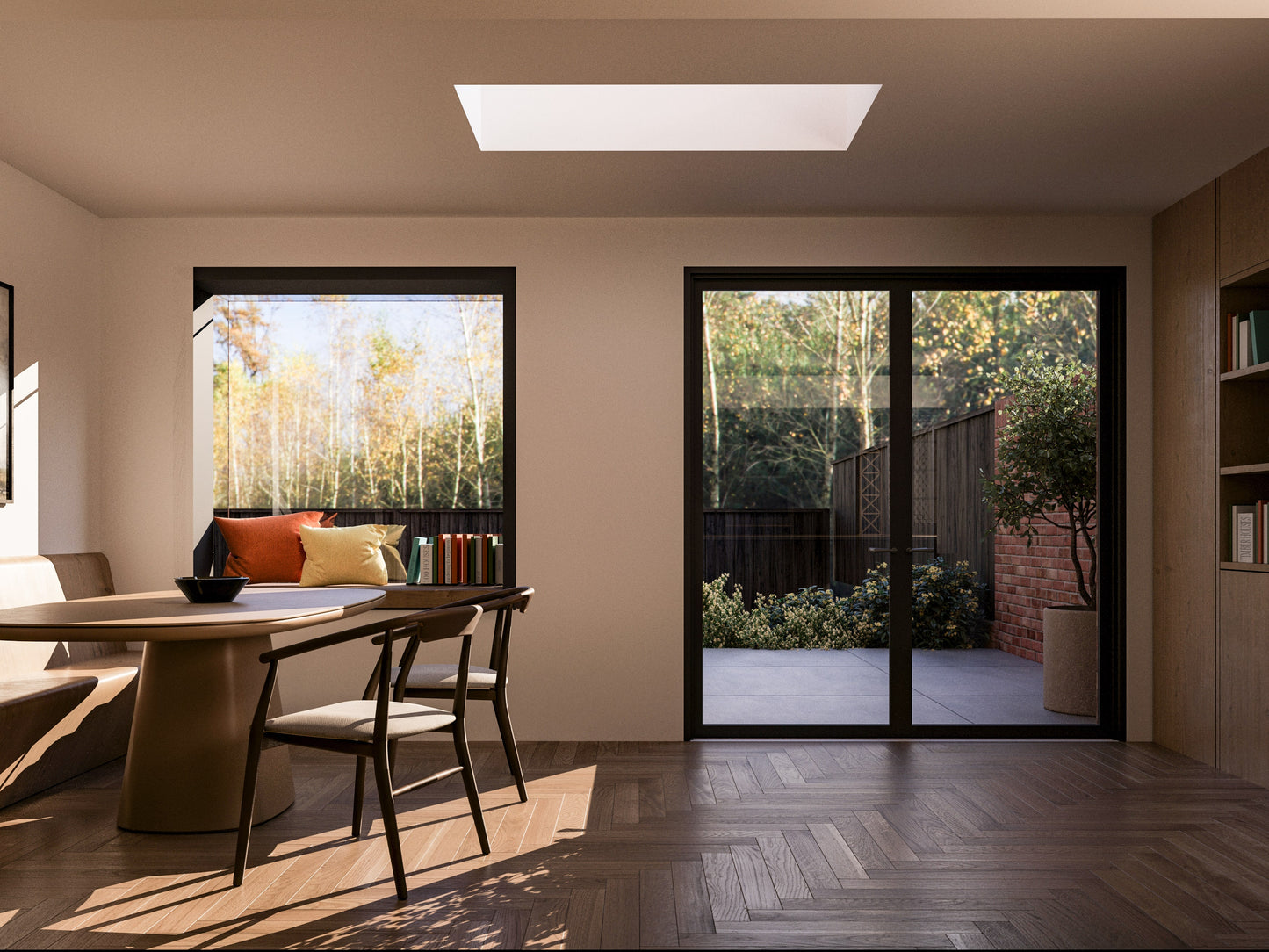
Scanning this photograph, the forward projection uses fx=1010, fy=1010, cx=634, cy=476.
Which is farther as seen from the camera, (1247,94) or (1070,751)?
(1070,751)

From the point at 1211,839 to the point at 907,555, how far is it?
2.05 metres

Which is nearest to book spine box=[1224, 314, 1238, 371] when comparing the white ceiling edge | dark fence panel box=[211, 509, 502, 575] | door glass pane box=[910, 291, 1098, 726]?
door glass pane box=[910, 291, 1098, 726]

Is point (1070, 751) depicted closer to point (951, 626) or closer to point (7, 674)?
point (951, 626)

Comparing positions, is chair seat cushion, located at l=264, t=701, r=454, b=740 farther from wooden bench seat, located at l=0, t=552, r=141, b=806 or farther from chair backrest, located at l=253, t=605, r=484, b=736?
wooden bench seat, located at l=0, t=552, r=141, b=806

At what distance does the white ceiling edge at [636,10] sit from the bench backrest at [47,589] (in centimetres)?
244

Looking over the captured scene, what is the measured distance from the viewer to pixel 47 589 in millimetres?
4551

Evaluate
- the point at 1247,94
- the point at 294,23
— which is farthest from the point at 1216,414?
the point at 294,23

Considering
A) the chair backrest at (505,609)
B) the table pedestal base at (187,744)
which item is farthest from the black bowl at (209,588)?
the chair backrest at (505,609)

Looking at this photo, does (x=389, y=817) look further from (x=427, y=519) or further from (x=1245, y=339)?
(x=427, y=519)

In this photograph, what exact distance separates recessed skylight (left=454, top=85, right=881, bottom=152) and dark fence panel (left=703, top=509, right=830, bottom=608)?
1.92 m

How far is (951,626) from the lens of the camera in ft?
17.7

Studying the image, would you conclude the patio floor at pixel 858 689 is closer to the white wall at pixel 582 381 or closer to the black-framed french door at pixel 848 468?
the black-framed french door at pixel 848 468

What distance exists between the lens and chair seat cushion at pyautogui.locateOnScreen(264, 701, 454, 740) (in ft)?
10.2

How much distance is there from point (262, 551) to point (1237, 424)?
4.86m
